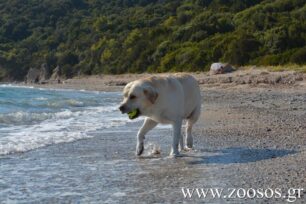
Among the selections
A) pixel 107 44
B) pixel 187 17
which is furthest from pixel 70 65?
pixel 187 17

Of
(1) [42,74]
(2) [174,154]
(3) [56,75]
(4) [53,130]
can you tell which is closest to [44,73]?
(1) [42,74]

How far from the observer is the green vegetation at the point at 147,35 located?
3853 centimetres

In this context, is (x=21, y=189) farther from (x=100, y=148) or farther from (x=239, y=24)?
(x=239, y=24)

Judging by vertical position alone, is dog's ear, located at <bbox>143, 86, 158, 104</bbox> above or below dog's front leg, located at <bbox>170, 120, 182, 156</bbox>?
above

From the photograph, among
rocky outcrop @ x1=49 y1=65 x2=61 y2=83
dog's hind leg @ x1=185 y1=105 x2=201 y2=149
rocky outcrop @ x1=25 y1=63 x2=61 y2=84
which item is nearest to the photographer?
dog's hind leg @ x1=185 y1=105 x2=201 y2=149

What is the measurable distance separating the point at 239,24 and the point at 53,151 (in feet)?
144

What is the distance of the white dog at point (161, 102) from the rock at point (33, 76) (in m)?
59.7

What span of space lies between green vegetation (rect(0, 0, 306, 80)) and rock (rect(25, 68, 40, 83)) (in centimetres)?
251

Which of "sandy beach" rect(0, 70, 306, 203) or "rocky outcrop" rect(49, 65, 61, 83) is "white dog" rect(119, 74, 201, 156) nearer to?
"sandy beach" rect(0, 70, 306, 203)

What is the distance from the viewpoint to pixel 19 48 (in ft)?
281

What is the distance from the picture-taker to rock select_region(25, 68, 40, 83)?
66863mm

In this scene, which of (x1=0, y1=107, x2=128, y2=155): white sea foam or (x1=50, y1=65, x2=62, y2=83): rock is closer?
(x1=0, y1=107, x2=128, y2=155): white sea foam

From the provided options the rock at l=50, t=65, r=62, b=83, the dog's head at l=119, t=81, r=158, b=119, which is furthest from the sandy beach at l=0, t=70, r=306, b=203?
the rock at l=50, t=65, r=62, b=83

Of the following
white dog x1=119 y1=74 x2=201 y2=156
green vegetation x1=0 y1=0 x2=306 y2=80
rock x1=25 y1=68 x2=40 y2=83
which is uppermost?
green vegetation x1=0 y1=0 x2=306 y2=80
